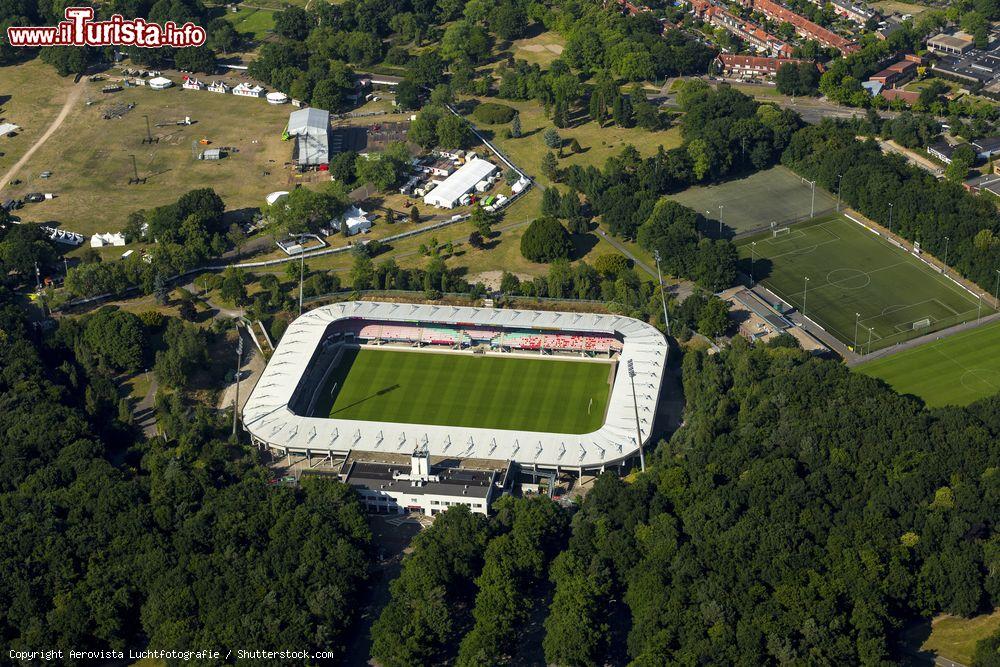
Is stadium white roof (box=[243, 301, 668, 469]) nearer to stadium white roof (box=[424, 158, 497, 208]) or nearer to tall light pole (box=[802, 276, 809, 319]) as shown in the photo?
tall light pole (box=[802, 276, 809, 319])

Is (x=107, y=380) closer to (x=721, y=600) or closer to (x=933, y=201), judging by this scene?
(x=721, y=600)

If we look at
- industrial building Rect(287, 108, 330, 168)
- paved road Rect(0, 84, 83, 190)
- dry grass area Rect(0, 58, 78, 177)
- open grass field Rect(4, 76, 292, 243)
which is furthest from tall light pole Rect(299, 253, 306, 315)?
dry grass area Rect(0, 58, 78, 177)

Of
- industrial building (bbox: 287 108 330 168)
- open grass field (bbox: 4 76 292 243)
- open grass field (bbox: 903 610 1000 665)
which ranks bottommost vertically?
open grass field (bbox: 4 76 292 243)

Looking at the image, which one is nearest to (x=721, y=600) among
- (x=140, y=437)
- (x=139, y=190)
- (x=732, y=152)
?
(x=140, y=437)

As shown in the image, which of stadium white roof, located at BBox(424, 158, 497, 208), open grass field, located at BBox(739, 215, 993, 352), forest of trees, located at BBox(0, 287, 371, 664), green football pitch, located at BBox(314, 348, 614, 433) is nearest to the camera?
forest of trees, located at BBox(0, 287, 371, 664)

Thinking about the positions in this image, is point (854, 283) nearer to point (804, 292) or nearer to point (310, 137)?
point (804, 292)

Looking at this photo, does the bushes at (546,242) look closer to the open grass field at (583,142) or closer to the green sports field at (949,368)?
the open grass field at (583,142)

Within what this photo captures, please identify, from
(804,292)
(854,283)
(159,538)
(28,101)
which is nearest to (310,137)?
(28,101)

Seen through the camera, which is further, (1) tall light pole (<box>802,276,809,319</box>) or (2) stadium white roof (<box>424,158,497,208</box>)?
(2) stadium white roof (<box>424,158,497,208</box>)
